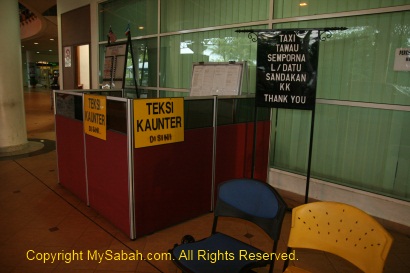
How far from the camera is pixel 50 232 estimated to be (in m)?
3.10

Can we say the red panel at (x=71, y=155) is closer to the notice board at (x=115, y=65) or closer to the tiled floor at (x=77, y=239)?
the tiled floor at (x=77, y=239)

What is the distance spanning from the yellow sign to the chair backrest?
1543 mm

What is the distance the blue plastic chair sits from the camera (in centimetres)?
183

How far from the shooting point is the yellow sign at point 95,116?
310 cm

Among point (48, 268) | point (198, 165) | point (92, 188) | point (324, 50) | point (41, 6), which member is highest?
point (41, 6)

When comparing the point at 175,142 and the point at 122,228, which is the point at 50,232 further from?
the point at 175,142

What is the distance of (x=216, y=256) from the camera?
1.93 meters

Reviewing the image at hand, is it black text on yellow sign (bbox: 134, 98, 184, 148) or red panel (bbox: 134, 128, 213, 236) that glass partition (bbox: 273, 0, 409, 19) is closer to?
red panel (bbox: 134, 128, 213, 236)

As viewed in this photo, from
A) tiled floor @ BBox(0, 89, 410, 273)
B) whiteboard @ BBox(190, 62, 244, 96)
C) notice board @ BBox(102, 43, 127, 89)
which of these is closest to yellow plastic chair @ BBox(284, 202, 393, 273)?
tiled floor @ BBox(0, 89, 410, 273)

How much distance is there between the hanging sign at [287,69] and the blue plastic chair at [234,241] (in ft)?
5.23

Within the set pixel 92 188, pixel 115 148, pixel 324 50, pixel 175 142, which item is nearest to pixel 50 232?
pixel 92 188

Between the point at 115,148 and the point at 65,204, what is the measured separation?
1.30m

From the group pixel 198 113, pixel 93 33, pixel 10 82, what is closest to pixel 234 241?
pixel 198 113

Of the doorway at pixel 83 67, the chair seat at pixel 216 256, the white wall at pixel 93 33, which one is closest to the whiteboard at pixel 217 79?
the chair seat at pixel 216 256
